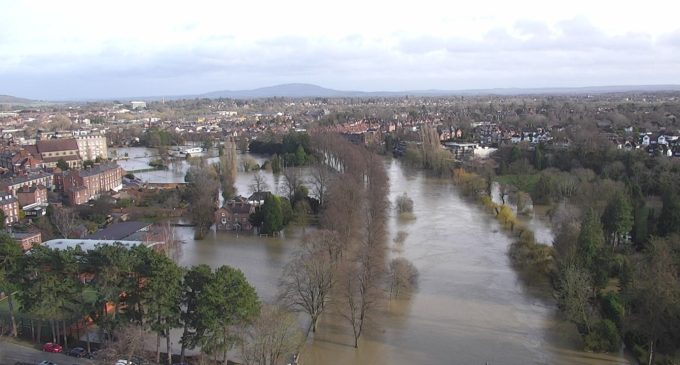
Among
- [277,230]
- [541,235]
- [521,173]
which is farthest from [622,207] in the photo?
[521,173]

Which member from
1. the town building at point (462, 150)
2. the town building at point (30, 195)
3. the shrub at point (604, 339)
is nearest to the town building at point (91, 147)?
the town building at point (30, 195)

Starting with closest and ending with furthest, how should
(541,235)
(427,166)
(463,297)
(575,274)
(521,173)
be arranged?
(575,274) → (463,297) → (541,235) → (521,173) → (427,166)

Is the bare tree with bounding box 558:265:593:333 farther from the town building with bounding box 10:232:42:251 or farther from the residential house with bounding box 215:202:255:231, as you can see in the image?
the town building with bounding box 10:232:42:251

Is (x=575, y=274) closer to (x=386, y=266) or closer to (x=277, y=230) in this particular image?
(x=386, y=266)

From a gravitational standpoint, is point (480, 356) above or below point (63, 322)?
below

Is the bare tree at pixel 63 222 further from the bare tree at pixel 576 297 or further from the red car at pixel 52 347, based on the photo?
the bare tree at pixel 576 297

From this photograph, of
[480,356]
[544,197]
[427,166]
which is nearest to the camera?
[480,356]

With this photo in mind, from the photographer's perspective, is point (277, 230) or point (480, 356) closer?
Answer: point (480, 356)

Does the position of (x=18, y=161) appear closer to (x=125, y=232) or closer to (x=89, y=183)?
(x=89, y=183)
